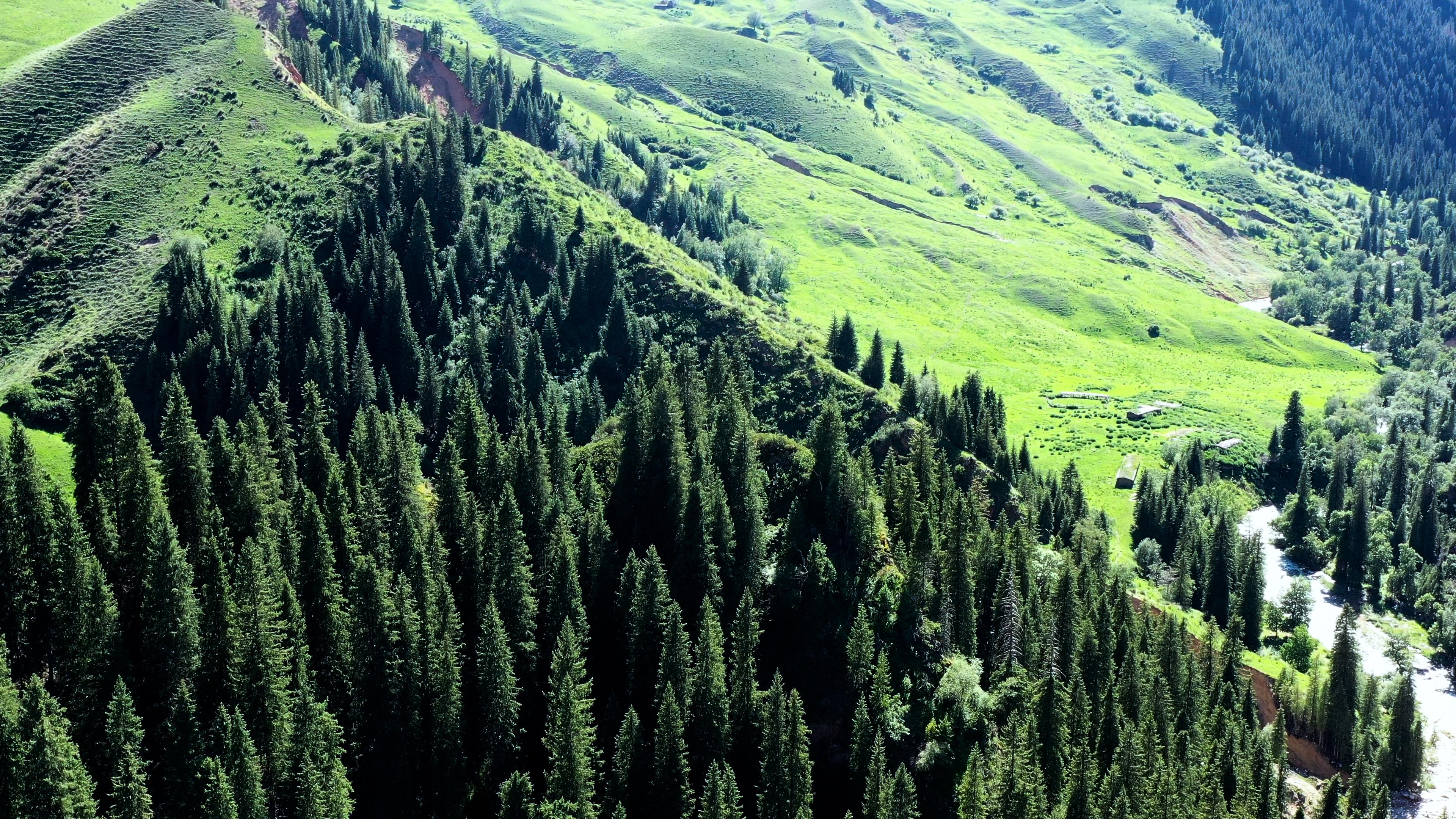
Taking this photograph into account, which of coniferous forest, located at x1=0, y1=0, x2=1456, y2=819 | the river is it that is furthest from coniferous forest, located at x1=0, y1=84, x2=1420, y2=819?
the river

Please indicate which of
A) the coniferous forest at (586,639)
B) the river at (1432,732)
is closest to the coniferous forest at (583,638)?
the coniferous forest at (586,639)

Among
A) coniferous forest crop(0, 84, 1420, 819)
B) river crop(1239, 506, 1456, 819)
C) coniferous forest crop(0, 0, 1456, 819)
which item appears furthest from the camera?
river crop(1239, 506, 1456, 819)

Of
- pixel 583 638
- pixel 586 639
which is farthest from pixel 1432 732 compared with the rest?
pixel 583 638

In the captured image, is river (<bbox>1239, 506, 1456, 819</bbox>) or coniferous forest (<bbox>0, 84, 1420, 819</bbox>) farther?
river (<bbox>1239, 506, 1456, 819</bbox>)

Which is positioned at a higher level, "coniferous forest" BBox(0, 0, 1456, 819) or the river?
"coniferous forest" BBox(0, 0, 1456, 819)

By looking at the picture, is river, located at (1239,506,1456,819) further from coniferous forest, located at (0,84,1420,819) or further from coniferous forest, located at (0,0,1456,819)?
coniferous forest, located at (0,84,1420,819)

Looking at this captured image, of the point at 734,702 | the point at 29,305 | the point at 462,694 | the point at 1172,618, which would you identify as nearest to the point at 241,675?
the point at 462,694

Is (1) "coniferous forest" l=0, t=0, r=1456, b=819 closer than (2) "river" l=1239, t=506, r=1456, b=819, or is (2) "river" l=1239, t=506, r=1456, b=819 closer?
(1) "coniferous forest" l=0, t=0, r=1456, b=819

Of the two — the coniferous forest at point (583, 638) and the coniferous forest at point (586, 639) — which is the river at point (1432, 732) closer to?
the coniferous forest at point (583, 638)

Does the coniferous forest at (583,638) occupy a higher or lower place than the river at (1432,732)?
higher

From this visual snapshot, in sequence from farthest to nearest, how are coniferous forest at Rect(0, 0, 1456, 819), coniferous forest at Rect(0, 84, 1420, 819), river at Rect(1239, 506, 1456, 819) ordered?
river at Rect(1239, 506, 1456, 819), coniferous forest at Rect(0, 0, 1456, 819), coniferous forest at Rect(0, 84, 1420, 819)

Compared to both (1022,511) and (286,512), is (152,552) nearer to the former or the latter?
(286,512)
